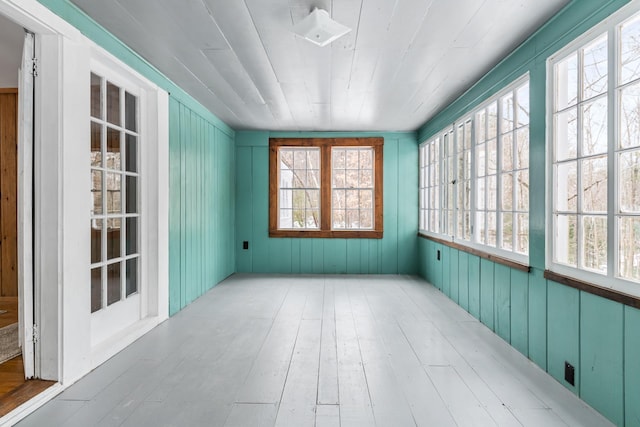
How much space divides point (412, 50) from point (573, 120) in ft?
4.17

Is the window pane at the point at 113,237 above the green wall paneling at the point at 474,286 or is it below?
above

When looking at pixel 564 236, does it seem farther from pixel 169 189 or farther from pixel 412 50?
pixel 169 189

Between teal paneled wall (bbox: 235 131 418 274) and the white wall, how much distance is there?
9.64 ft

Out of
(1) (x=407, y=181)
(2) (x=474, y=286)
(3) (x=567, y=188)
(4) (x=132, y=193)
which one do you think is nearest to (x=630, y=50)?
(3) (x=567, y=188)

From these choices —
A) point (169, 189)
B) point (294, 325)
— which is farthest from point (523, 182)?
point (169, 189)

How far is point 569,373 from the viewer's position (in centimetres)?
232

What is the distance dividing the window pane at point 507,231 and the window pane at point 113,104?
336 cm

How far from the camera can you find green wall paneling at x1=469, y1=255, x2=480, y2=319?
12.4 ft

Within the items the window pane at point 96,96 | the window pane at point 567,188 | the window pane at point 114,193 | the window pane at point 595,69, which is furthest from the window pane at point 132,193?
the window pane at point 595,69

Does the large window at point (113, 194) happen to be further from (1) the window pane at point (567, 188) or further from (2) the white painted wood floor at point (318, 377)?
(1) the window pane at point (567, 188)

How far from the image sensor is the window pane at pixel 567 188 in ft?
7.88

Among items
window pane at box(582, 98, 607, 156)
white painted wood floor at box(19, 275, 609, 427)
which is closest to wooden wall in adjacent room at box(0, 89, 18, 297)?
white painted wood floor at box(19, 275, 609, 427)

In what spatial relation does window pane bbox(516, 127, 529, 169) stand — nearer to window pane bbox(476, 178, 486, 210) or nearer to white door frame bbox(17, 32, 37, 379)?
window pane bbox(476, 178, 486, 210)

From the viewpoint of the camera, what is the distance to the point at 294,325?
3586 millimetres
